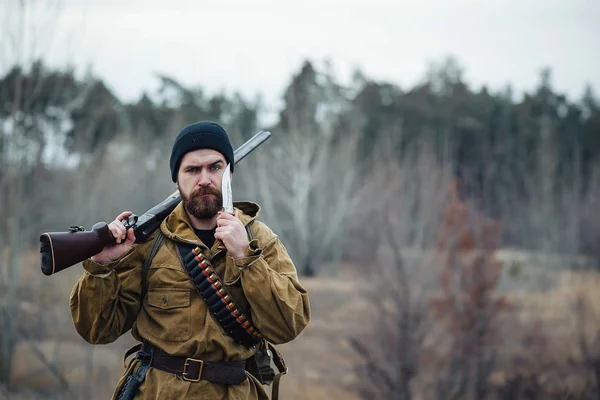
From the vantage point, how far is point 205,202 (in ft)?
10.3

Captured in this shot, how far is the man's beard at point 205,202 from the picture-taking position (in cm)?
315

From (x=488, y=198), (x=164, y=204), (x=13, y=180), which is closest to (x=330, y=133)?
(x=488, y=198)

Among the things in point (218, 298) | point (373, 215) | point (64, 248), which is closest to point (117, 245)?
point (64, 248)

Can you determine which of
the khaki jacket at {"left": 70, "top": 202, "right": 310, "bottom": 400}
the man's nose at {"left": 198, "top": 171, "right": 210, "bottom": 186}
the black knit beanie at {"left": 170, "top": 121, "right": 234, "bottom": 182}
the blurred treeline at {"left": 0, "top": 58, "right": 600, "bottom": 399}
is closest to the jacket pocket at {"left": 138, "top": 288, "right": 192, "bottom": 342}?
the khaki jacket at {"left": 70, "top": 202, "right": 310, "bottom": 400}

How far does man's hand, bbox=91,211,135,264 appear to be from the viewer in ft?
9.91

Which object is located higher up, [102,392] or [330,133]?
[330,133]

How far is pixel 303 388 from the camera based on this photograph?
16734 mm

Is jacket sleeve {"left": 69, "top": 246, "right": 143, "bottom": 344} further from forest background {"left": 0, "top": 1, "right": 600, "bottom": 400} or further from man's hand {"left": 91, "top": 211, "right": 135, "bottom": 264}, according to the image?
forest background {"left": 0, "top": 1, "right": 600, "bottom": 400}

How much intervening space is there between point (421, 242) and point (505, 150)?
17.7 meters

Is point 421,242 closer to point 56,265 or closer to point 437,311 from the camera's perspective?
point 437,311

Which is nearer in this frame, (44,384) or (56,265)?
(56,265)

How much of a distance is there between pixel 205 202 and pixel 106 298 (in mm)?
566

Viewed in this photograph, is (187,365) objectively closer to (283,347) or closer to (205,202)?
(205,202)

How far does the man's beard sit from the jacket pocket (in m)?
0.34
